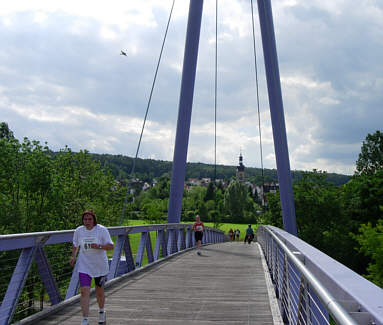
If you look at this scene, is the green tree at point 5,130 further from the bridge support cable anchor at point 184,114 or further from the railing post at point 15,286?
the railing post at point 15,286

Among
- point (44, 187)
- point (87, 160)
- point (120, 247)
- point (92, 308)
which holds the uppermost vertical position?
point (87, 160)

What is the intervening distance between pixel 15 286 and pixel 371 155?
5974 centimetres

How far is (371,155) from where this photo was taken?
58938 mm

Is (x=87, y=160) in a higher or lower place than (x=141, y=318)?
higher

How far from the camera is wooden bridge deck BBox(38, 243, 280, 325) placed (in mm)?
4852

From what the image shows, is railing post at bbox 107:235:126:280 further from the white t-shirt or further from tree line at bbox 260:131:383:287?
tree line at bbox 260:131:383:287

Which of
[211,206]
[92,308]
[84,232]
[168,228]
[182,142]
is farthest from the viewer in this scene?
[211,206]

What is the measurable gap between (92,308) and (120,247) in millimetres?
2111

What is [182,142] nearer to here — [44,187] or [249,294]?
[249,294]

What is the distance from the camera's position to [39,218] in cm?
2802

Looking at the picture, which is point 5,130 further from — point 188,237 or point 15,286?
point 15,286

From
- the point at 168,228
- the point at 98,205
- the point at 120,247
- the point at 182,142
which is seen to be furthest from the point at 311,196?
the point at 120,247

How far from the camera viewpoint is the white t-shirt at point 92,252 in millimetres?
4637

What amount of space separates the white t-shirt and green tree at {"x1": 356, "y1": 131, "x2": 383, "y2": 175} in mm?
58245
